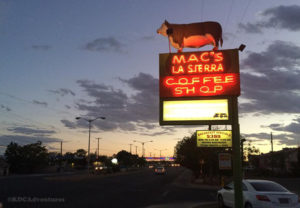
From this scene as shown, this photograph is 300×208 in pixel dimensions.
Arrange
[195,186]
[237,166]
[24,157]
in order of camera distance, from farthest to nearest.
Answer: [24,157] → [195,186] → [237,166]

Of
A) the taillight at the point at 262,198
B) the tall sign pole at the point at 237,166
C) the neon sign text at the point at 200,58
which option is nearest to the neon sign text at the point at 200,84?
the neon sign text at the point at 200,58

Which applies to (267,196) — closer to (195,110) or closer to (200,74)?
(195,110)

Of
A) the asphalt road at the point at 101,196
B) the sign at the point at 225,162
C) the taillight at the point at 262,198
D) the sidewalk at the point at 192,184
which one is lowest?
the sidewalk at the point at 192,184

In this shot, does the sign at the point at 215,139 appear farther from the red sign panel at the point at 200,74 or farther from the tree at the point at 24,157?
the tree at the point at 24,157

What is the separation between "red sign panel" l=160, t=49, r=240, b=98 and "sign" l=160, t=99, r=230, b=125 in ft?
0.87

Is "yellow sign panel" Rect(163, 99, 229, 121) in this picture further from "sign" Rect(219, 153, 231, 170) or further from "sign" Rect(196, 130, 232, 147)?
"sign" Rect(196, 130, 232, 147)

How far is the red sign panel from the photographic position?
1020 centimetres

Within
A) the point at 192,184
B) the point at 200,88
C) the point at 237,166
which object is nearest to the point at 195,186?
the point at 192,184

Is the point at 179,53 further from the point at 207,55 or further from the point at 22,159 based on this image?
the point at 22,159

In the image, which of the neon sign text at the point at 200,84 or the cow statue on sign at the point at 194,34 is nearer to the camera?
the neon sign text at the point at 200,84

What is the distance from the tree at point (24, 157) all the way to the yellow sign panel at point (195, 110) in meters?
85.4

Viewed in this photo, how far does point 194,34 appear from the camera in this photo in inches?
451

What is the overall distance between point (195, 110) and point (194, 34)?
305 centimetres

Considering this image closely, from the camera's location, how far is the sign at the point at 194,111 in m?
10.1
